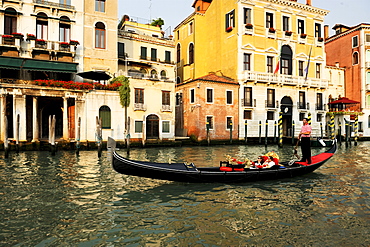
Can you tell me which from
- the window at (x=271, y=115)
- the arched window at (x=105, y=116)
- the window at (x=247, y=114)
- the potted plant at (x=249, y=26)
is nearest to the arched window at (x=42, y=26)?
the arched window at (x=105, y=116)

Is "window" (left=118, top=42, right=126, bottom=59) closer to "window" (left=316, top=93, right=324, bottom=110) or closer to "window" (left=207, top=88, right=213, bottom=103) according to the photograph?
"window" (left=207, top=88, right=213, bottom=103)

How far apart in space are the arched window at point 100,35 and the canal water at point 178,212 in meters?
15.6

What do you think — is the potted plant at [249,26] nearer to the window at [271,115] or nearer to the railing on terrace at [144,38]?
the railing on terrace at [144,38]

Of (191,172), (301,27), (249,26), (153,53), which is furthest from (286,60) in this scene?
(191,172)

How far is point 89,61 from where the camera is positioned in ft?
74.5

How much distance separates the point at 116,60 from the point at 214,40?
12303 millimetres

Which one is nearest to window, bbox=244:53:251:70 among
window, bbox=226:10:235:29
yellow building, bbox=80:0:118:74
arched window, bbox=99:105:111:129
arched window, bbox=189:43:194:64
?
window, bbox=226:10:235:29

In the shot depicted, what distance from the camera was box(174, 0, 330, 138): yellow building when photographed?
27656mm

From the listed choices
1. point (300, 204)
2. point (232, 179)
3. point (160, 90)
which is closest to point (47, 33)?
point (160, 90)

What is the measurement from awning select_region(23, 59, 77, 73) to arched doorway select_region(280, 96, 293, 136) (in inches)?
801

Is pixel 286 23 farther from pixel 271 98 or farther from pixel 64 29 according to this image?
pixel 64 29

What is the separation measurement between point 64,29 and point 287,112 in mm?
22441

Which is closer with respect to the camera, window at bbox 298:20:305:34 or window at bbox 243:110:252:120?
window at bbox 243:110:252:120

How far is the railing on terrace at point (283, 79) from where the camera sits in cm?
2733
